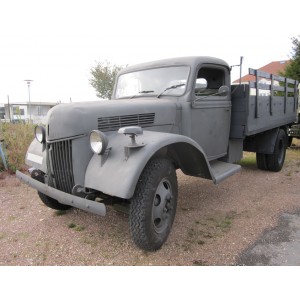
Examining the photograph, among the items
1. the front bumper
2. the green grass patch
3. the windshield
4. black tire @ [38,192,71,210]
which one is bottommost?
the green grass patch

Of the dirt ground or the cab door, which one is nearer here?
the dirt ground

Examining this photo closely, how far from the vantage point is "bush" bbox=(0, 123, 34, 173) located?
19.5 ft

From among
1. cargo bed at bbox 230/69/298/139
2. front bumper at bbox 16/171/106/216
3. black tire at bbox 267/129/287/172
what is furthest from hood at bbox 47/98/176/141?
black tire at bbox 267/129/287/172

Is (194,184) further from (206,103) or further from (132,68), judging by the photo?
(132,68)

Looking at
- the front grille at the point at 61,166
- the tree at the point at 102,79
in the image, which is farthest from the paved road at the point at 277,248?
the tree at the point at 102,79

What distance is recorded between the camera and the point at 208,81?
4.31 meters

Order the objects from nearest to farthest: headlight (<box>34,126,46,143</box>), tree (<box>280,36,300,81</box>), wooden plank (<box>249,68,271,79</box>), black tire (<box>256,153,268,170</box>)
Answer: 1. headlight (<box>34,126,46,143</box>)
2. wooden plank (<box>249,68,271,79</box>)
3. black tire (<box>256,153,268,170</box>)
4. tree (<box>280,36,300,81</box>)

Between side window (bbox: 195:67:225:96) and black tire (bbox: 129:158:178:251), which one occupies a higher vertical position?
side window (bbox: 195:67:225:96)

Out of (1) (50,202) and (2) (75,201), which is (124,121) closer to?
(2) (75,201)

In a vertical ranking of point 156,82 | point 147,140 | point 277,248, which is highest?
point 156,82

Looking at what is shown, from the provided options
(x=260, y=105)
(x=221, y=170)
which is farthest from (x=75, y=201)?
(x=260, y=105)

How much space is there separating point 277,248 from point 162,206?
1.20 m

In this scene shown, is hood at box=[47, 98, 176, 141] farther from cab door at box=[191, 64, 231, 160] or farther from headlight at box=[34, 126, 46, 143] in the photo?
cab door at box=[191, 64, 231, 160]

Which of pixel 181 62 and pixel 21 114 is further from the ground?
pixel 181 62
